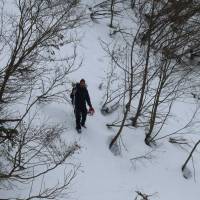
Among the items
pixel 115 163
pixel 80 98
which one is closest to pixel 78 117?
pixel 80 98

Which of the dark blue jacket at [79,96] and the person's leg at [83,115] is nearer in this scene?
the dark blue jacket at [79,96]

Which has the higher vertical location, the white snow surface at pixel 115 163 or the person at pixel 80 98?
the person at pixel 80 98

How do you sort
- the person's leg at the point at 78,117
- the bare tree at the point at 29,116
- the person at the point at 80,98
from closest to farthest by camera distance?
the bare tree at the point at 29,116
the person at the point at 80,98
the person's leg at the point at 78,117

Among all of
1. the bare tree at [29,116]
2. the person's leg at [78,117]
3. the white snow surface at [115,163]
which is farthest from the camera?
the white snow surface at [115,163]

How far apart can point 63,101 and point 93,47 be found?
4.09 metres

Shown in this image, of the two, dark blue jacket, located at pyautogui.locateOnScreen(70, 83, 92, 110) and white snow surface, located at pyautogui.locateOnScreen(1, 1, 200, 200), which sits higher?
dark blue jacket, located at pyautogui.locateOnScreen(70, 83, 92, 110)

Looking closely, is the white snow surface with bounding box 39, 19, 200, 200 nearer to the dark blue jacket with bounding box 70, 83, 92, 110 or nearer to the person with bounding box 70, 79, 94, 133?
the person with bounding box 70, 79, 94, 133

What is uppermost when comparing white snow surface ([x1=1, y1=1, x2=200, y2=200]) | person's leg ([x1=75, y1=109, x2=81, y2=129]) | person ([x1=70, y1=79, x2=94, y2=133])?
person ([x1=70, y1=79, x2=94, y2=133])

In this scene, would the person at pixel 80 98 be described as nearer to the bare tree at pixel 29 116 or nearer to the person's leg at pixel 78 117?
the person's leg at pixel 78 117

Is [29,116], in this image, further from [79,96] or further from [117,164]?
[117,164]

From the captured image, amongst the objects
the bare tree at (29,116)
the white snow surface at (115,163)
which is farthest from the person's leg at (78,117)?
the bare tree at (29,116)

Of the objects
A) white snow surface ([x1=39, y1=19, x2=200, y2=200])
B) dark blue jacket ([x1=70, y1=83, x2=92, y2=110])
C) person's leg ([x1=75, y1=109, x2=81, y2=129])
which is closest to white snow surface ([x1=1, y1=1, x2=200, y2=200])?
white snow surface ([x1=39, y1=19, x2=200, y2=200])

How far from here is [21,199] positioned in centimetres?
1391

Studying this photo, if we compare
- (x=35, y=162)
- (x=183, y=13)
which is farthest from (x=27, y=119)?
(x=183, y=13)
